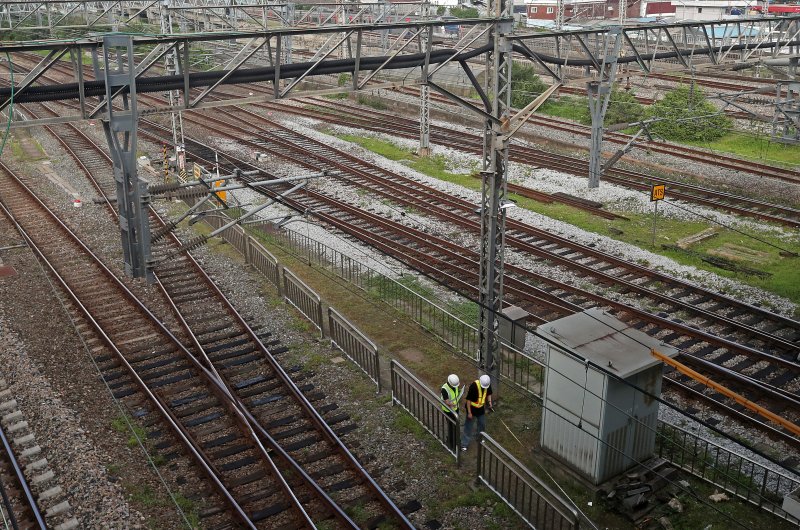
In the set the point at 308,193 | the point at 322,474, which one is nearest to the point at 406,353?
the point at 322,474

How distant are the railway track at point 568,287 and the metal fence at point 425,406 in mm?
3532

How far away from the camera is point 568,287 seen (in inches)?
655

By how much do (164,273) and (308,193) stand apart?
6657 mm

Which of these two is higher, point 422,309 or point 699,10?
point 699,10

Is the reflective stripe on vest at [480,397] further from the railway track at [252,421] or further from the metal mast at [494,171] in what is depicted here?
the railway track at [252,421]

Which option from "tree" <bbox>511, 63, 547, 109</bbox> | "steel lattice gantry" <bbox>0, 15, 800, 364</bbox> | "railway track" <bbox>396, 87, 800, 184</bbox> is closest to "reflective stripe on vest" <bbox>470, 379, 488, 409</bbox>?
"steel lattice gantry" <bbox>0, 15, 800, 364</bbox>

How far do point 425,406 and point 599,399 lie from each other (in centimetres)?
276

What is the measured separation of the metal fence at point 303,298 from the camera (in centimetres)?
1494

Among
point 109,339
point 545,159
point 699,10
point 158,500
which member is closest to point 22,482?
point 158,500

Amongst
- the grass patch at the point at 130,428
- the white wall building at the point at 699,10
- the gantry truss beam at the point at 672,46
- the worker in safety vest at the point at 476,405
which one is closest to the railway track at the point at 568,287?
the worker in safety vest at the point at 476,405

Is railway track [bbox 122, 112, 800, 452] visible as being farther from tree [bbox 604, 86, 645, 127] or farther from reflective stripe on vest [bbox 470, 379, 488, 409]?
tree [bbox 604, 86, 645, 127]

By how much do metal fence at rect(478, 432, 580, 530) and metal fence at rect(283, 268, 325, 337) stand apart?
15.6ft

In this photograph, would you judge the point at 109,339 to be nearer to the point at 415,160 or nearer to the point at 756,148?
the point at 415,160

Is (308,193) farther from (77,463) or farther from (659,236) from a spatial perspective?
(77,463)
